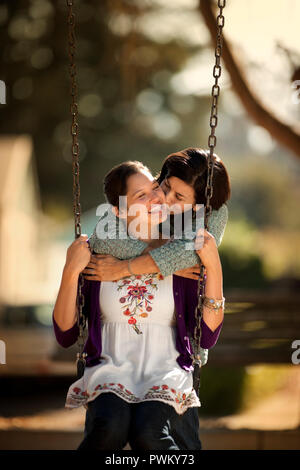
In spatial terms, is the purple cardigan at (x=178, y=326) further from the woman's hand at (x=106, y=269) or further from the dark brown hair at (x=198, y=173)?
the dark brown hair at (x=198, y=173)

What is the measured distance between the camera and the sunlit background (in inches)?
233

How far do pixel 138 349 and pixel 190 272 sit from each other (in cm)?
40

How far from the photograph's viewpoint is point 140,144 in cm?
1916

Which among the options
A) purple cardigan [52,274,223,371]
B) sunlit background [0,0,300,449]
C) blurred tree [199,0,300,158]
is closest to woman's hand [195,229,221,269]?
purple cardigan [52,274,223,371]

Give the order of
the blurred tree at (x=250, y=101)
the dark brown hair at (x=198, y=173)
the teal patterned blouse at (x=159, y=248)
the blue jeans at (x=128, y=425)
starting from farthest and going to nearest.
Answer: the blurred tree at (x=250, y=101)
the dark brown hair at (x=198, y=173)
the teal patterned blouse at (x=159, y=248)
the blue jeans at (x=128, y=425)

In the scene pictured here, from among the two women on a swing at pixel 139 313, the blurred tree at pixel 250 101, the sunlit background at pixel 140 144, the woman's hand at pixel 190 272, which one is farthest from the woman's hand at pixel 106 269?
the blurred tree at pixel 250 101

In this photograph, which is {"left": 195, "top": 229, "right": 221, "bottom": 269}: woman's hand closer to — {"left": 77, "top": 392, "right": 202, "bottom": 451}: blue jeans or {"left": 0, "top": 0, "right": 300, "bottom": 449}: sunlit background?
{"left": 77, "top": 392, "right": 202, "bottom": 451}: blue jeans

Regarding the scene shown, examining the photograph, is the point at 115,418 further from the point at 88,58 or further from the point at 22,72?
the point at 88,58

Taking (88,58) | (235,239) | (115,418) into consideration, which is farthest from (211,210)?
(88,58)

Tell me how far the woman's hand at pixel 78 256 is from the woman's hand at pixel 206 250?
45 centimetres

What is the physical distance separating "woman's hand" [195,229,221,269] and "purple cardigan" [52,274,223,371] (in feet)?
0.53

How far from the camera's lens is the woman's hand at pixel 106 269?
2.82 m

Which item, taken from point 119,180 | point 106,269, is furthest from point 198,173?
point 106,269
